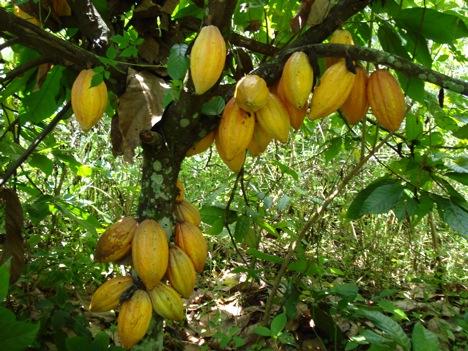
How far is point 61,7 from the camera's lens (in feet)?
5.26

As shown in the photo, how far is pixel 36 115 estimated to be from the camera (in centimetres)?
183

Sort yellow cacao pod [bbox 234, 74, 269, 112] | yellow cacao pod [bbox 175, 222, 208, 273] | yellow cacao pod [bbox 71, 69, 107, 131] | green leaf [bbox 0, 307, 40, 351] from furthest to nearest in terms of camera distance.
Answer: yellow cacao pod [bbox 175, 222, 208, 273] < yellow cacao pod [bbox 71, 69, 107, 131] < yellow cacao pod [bbox 234, 74, 269, 112] < green leaf [bbox 0, 307, 40, 351]

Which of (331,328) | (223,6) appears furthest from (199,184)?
(223,6)

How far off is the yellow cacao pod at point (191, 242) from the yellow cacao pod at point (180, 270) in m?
0.03

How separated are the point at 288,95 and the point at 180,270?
0.58 metres

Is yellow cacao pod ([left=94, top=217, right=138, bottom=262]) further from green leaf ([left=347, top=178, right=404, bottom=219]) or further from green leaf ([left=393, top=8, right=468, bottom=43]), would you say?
green leaf ([left=393, top=8, right=468, bottom=43])

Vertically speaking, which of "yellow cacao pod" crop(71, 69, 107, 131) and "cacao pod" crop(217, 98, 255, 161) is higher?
"yellow cacao pod" crop(71, 69, 107, 131)

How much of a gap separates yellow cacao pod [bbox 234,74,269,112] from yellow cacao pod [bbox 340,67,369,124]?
0.84 feet

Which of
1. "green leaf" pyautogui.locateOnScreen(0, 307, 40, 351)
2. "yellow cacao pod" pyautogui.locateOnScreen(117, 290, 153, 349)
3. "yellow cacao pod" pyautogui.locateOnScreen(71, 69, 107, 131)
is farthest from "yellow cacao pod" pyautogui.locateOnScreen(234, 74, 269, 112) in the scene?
"green leaf" pyautogui.locateOnScreen(0, 307, 40, 351)

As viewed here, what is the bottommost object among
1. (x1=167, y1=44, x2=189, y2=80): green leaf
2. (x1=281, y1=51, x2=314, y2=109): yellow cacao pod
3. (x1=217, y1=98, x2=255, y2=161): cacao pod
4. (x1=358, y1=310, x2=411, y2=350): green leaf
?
(x1=358, y1=310, x2=411, y2=350): green leaf

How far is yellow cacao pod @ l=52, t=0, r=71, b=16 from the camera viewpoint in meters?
1.59

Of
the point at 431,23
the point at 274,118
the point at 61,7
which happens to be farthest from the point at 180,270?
the point at 431,23

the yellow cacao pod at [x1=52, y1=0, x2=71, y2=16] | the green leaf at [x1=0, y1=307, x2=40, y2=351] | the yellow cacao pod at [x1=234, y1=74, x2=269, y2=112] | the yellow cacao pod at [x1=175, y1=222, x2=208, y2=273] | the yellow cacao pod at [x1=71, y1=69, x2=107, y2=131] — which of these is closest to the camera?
the green leaf at [x1=0, y1=307, x2=40, y2=351]

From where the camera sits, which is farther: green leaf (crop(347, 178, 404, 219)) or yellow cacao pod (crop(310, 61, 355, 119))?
green leaf (crop(347, 178, 404, 219))
